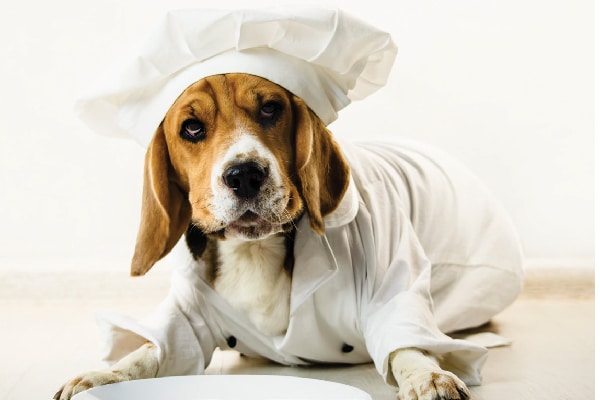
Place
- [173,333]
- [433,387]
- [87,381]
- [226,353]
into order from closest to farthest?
[433,387], [87,381], [173,333], [226,353]

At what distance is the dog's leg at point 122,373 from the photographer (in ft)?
6.42

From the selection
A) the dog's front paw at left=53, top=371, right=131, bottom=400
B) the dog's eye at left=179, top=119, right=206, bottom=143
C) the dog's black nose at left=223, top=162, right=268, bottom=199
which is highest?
the dog's eye at left=179, top=119, right=206, bottom=143

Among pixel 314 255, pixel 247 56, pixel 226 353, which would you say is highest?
pixel 247 56

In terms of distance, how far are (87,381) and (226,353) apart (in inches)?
27.9

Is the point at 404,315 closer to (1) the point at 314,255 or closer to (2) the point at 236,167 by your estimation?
(1) the point at 314,255

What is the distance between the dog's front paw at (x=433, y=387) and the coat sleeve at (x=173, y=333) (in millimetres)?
538

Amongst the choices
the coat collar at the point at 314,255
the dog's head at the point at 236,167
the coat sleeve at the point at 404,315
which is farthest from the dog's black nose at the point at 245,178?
the coat sleeve at the point at 404,315

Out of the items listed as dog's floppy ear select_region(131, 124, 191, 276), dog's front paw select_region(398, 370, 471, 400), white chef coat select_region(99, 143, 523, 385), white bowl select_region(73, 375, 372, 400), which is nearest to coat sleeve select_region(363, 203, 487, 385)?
white chef coat select_region(99, 143, 523, 385)

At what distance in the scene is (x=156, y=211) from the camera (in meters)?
2.11

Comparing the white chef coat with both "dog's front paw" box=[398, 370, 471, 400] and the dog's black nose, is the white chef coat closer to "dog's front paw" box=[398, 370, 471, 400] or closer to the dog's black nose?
"dog's front paw" box=[398, 370, 471, 400]

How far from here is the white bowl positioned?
1.82 metres

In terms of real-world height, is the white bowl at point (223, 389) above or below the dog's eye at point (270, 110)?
below

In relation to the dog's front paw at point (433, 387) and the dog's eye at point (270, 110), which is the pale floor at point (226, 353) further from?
the dog's eye at point (270, 110)

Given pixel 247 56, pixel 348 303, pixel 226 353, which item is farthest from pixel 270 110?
pixel 226 353
